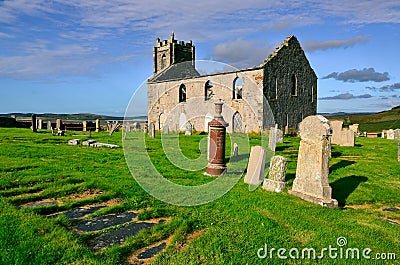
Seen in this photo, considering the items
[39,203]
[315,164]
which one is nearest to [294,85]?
[315,164]

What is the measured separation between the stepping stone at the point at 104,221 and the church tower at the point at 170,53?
1538 inches

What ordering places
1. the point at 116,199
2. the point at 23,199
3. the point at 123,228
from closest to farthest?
1. the point at 123,228
2. the point at 23,199
3. the point at 116,199

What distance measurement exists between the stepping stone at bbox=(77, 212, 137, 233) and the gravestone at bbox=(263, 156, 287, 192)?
12.2ft

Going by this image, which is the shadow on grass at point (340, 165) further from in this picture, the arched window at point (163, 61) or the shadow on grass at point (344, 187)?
the arched window at point (163, 61)

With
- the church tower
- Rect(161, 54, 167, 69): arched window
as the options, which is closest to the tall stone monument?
the church tower

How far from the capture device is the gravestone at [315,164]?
7070mm

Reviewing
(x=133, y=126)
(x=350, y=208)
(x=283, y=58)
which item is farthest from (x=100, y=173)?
(x=283, y=58)

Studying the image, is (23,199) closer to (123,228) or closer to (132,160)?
(123,228)

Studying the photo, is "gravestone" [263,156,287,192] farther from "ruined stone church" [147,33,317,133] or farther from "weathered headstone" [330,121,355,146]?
"ruined stone church" [147,33,317,133]

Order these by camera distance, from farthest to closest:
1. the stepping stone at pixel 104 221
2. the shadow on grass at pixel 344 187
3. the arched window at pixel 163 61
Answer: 1. the arched window at pixel 163 61
2. the shadow on grass at pixel 344 187
3. the stepping stone at pixel 104 221

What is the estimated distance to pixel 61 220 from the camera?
196 inches

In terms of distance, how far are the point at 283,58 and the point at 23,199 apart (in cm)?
2560

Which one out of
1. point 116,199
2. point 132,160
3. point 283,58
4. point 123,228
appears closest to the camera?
point 123,228

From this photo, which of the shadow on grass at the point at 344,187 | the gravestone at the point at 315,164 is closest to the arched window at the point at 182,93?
the shadow on grass at the point at 344,187
